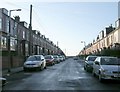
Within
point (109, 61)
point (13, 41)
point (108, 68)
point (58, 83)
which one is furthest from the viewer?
point (13, 41)

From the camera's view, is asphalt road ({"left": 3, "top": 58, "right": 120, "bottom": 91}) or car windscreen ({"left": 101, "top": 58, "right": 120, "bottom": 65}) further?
car windscreen ({"left": 101, "top": 58, "right": 120, "bottom": 65})

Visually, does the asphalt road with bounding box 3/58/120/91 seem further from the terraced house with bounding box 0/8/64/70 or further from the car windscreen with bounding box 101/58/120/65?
the terraced house with bounding box 0/8/64/70

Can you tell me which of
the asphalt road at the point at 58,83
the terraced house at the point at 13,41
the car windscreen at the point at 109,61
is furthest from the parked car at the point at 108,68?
the terraced house at the point at 13,41

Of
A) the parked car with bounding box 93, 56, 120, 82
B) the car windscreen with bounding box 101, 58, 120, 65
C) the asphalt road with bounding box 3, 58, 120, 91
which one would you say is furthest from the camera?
the car windscreen with bounding box 101, 58, 120, 65

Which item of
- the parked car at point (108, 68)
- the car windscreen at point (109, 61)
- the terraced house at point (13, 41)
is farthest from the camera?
the terraced house at point (13, 41)

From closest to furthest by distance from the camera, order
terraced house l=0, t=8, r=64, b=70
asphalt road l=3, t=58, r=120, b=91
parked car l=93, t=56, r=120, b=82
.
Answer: asphalt road l=3, t=58, r=120, b=91 < parked car l=93, t=56, r=120, b=82 < terraced house l=0, t=8, r=64, b=70

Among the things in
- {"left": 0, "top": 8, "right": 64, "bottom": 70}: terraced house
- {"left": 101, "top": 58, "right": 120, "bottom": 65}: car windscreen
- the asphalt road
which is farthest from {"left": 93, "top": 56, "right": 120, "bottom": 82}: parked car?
{"left": 0, "top": 8, "right": 64, "bottom": 70}: terraced house

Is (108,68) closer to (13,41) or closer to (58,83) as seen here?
(58,83)

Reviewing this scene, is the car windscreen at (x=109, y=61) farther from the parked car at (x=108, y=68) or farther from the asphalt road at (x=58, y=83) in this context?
the asphalt road at (x=58, y=83)

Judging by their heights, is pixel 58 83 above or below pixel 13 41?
below

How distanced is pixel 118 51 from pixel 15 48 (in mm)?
20232

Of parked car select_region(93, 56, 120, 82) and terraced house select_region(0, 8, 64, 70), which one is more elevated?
terraced house select_region(0, 8, 64, 70)

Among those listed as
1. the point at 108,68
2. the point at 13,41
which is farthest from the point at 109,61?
the point at 13,41

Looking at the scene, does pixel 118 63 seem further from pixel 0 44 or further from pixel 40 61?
pixel 0 44
